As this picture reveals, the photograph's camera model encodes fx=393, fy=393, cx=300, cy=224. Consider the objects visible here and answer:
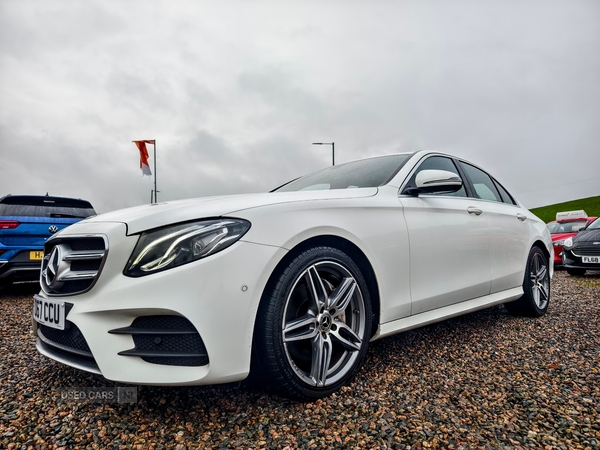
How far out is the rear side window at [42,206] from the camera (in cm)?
512

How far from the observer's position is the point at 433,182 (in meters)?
2.58

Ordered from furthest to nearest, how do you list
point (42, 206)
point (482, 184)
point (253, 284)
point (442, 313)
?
point (42, 206)
point (482, 184)
point (442, 313)
point (253, 284)

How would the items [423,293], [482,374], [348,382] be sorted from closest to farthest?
[348,382] → [482,374] → [423,293]

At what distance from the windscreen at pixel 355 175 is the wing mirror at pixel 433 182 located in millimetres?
187

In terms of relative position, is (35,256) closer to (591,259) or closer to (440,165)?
(440,165)

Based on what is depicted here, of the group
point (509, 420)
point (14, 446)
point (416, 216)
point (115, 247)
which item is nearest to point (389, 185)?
point (416, 216)

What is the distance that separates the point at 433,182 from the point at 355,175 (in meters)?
0.59

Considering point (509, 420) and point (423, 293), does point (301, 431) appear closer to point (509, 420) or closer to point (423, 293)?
point (509, 420)

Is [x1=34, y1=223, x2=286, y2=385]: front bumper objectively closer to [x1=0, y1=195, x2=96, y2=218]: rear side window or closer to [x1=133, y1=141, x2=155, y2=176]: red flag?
[x1=0, y1=195, x2=96, y2=218]: rear side window

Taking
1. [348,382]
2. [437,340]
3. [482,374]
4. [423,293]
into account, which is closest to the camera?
[348,382]

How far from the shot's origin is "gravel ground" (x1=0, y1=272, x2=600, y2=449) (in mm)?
1643

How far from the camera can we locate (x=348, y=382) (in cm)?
217

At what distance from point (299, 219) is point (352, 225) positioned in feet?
1.22

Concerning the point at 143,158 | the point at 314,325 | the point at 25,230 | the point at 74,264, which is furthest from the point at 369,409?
the point at 143,158
